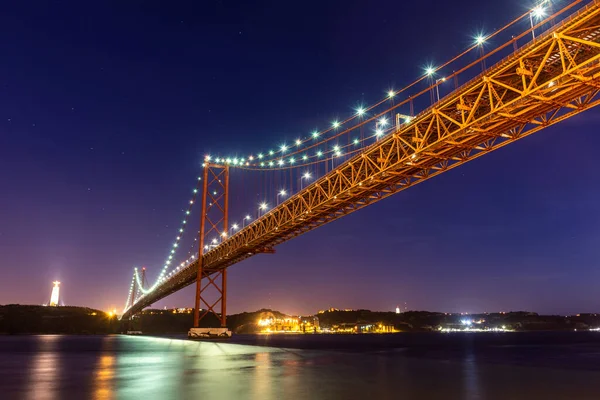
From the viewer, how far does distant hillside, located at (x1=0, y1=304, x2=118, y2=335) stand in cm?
15650

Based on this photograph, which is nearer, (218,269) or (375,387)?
(375,387)

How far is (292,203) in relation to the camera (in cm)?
3709

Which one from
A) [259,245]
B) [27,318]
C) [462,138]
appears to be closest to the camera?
[462,138]

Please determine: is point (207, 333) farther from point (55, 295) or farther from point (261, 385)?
point (55, 295)

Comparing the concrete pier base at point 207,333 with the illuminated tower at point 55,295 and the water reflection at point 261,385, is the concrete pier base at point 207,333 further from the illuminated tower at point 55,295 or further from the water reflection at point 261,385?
the illuminated tower at point 55,295

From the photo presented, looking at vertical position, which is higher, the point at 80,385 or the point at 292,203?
the point at 292,203

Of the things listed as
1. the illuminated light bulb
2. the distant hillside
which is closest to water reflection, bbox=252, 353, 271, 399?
the illuminated light bulb

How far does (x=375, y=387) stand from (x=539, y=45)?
1226 cm

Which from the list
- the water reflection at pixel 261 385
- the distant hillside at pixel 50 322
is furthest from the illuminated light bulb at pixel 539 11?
the distant hillside at pixel 50 322

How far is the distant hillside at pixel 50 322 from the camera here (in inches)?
6161

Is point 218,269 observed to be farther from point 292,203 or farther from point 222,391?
point 222,391

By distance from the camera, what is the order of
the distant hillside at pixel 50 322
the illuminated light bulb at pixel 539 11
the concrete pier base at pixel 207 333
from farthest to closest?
the distant hillside at pixel 50 322 < the concrete pier base at pixel 207 333 < the illuminated light bulb at pixel 539 11

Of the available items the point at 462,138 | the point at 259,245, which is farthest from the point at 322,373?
the point at 259,245

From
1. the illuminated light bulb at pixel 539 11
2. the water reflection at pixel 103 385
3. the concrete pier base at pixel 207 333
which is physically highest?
the illuminated light bulb at pixel 539 11
